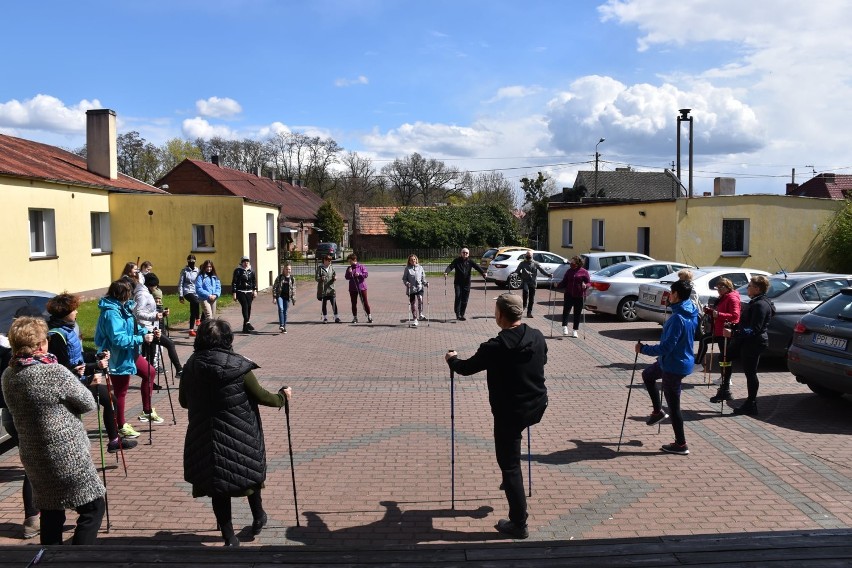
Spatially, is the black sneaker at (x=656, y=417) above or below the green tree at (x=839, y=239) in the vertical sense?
below

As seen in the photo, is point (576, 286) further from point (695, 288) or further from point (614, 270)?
point (614, 270)

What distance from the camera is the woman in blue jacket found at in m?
7.07

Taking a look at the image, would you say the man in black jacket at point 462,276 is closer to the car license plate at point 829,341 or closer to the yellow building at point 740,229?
the car license plate at point 829,341

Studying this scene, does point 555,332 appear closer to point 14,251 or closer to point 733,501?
point 733,501

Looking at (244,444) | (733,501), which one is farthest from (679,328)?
(244,444)

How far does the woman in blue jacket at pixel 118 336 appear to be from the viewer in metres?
7.07

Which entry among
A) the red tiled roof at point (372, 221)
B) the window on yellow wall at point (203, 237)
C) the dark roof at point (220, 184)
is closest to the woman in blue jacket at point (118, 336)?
the window on yellow wall at point (203, 237)

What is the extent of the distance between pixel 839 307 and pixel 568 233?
89.0ft

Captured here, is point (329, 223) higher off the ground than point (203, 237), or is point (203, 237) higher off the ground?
point (329, 223)

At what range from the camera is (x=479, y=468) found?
260 inches

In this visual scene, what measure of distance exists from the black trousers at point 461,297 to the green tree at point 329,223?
136 ft

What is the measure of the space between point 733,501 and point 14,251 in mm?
17981

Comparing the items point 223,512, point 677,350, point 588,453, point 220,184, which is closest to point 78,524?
point 223,512

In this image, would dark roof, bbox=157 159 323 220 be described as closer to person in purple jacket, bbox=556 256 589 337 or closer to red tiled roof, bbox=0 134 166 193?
red tiled roof, bbox=0 134 166 193
